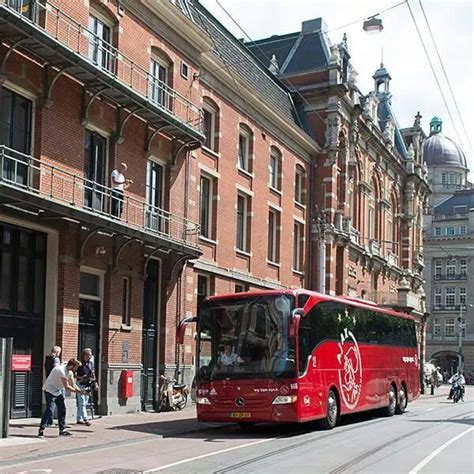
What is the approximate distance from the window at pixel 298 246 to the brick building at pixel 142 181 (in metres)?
0.09

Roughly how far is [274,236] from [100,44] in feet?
50.5

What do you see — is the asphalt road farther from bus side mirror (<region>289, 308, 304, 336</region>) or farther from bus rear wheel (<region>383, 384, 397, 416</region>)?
bus rear wheel (<region>383, 384, 397, 416</region>)

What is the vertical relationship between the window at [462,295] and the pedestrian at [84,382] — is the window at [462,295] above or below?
above

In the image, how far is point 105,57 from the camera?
2231cm

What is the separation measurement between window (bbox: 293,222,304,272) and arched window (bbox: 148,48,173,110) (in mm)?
14193

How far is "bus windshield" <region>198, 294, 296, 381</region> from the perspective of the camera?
18.2m

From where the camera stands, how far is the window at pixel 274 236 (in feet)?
116

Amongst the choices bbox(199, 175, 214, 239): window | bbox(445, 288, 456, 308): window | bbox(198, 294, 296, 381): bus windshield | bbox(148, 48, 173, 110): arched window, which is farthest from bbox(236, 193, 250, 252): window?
bbox(445, 288, 456, 308): window

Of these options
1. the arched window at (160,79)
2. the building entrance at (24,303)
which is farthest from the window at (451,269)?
the building entrance at (24,303)

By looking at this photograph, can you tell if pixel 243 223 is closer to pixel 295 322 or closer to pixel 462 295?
pixel 295 322

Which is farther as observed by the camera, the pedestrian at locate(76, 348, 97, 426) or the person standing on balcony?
the person standing on balcony

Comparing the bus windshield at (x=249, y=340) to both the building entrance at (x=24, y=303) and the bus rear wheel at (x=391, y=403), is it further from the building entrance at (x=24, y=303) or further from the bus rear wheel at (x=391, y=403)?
the bus rear wheel at (x=391, y=403)

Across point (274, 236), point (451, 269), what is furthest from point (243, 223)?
point (451, 269)

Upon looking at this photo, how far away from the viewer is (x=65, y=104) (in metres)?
20.3
